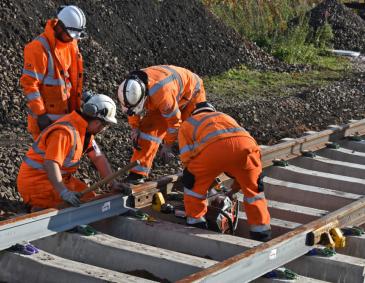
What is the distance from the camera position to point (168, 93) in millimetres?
7469

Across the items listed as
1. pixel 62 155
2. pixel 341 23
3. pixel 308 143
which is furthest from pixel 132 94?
pixel 341 23

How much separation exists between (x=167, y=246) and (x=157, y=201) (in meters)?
0.79

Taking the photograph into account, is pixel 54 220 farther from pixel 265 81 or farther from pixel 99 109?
pixel 265 81

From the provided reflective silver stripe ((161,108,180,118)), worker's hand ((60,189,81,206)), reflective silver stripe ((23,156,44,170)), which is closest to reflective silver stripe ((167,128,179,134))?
reflective silver stripe ((161,108,180,118))

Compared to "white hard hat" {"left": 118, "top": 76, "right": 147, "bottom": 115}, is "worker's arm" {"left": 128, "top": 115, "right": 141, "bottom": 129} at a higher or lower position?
lower

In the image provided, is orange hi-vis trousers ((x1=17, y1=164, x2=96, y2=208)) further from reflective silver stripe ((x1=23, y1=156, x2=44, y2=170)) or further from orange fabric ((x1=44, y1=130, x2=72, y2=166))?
orange fabric ((x1=44, y1=130, x2=72, y2=166))

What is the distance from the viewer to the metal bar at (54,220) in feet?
18.7

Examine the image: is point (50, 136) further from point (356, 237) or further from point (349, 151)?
point (349, 151)

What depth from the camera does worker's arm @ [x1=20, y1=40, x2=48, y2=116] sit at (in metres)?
7.43

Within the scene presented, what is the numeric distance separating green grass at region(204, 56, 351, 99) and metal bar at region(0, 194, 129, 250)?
6.62m

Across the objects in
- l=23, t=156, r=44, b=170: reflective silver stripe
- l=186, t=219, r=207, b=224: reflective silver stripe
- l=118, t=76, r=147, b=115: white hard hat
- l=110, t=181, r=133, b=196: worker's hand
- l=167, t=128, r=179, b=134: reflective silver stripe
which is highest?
l=118, t=76, r=147, b=115: white hard hat

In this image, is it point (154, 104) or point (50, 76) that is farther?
point (50, 76)

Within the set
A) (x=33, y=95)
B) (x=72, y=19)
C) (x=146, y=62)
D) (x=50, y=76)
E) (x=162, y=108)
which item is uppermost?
(x=72, y=19)

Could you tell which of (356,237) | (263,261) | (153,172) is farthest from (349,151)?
(263,261)
